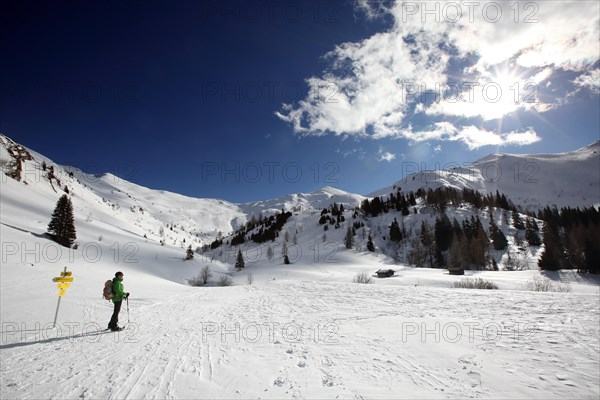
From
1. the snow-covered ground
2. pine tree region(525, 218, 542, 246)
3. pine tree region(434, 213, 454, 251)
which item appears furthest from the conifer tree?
the snow-covered ground

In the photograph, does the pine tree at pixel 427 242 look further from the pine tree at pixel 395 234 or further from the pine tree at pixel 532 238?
the pine tree at pixel 532 238

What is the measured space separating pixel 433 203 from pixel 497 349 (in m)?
123

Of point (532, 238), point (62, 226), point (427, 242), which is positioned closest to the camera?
point (62, 226)

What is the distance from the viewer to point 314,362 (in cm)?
672

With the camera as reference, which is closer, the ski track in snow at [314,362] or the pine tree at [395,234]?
the ski track in snow at [314,362]

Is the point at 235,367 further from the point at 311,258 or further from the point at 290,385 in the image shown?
the point at 311,258

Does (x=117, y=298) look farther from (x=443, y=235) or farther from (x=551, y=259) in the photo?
(x=443, y=235)

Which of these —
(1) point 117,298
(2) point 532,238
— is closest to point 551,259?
(2) point 532,238

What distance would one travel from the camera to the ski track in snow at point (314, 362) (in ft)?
17.6

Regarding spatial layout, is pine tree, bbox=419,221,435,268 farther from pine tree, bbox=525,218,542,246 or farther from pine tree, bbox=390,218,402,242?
pine tree, bbox=525,218,542,246

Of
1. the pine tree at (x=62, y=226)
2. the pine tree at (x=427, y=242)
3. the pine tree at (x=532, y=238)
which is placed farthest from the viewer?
the pine tree at (x=427, y=242)

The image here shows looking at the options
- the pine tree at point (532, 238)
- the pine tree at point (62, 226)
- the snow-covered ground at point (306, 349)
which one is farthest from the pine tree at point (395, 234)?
the pine tree at point (62, 226)

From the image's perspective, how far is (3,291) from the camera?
1477cm

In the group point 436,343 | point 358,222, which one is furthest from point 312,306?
point 358,222
